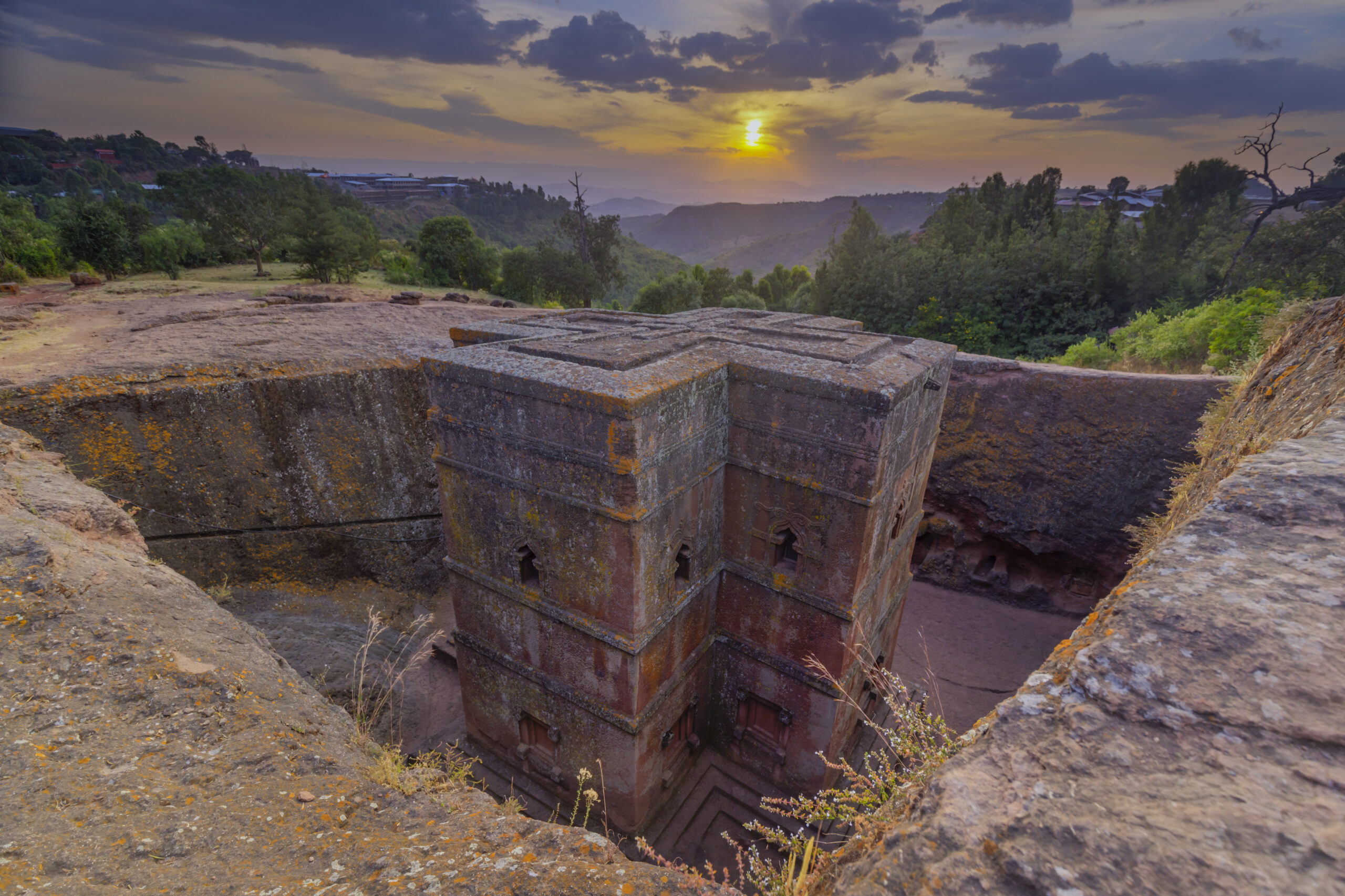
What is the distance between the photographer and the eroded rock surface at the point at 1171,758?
1.38 m

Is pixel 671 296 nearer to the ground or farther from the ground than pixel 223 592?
farther from the ground

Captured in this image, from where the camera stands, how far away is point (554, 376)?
18.7 ft

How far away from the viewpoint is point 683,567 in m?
6.92

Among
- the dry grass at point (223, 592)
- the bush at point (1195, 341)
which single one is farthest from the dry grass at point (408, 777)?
the bush at point (1195, 341)

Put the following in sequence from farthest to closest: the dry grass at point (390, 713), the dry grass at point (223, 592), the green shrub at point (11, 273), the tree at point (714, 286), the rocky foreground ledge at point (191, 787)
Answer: the tree at point (714, 286) → the green shrub at point (11, 273) → the dry grass at point (223, 592) → the dry grass at point (390, 713) → the rocky foreground ledge at point (191, 787)

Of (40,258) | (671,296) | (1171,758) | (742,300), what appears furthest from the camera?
(742,300)

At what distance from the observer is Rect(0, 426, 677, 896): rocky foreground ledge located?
2279 mm

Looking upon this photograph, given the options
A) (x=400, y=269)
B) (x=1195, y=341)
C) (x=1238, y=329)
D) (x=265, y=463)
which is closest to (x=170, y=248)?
(x=400, y=269)

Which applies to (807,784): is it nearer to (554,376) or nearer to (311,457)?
(554,376)

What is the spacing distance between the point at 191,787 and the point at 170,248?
90.0 feet

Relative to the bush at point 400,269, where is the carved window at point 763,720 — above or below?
below

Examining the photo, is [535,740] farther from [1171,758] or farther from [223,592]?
Answer: [1171,758]

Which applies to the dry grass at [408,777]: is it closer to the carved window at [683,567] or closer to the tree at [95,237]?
the carved window at [683,567]

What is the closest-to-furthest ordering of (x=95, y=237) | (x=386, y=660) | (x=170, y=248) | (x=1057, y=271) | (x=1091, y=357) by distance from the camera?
(x=386, y=660), (x=1091, y=357), (x=95, y=237), (x=170, y=248), (x=1057, y=271)
